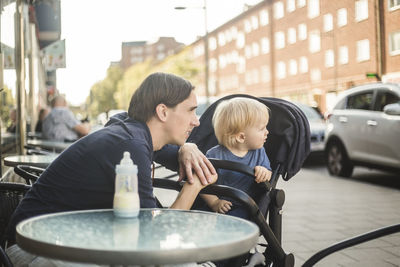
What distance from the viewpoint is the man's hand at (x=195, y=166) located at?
271 cm

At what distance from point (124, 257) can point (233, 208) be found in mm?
1758

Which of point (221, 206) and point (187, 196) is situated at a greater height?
point (187, 196)

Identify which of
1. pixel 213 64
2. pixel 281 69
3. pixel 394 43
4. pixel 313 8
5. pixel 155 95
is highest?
pixel 213 64

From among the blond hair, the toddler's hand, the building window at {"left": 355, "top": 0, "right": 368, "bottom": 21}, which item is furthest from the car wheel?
the toddler's hand

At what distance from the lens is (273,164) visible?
3568 mm

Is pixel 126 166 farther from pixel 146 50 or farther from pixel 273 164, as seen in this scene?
pixel 146 50

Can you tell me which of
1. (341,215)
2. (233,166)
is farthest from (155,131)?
(341,215)

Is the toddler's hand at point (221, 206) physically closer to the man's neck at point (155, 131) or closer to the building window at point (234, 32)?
the man's neck at point (155, 131)

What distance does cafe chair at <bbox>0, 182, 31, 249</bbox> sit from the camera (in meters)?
2.76

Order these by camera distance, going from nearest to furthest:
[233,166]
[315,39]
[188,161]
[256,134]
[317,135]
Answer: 1. [188,161]
2. [233,166]
3. [256,134]
4. [315,39]
5. [317,135]

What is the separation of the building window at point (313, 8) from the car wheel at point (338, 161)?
616 centimetres

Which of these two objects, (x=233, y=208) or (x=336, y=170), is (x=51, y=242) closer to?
(x=233, y=208)

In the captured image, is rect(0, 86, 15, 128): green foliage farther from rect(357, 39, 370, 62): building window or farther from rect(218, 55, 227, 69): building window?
rect(218, 55, 227, 69): building window

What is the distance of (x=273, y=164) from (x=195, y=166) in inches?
37.2
